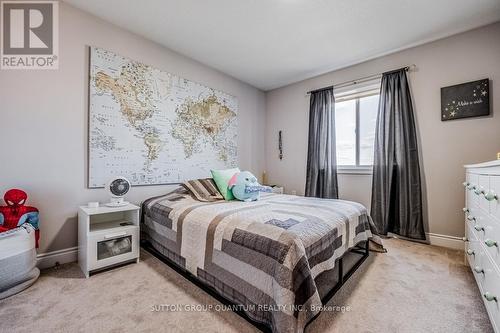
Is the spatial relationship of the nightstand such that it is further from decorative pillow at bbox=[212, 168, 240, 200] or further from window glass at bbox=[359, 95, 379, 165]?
window glass at bbox=[359, 95, 379, 165]

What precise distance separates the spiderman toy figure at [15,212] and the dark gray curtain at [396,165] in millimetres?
3756

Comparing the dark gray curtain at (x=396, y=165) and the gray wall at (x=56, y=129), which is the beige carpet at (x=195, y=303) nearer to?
the gray wall at (x=56, y=129)

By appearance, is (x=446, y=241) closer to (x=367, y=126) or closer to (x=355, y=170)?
(x=355, y=170)

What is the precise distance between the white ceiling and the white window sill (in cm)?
159

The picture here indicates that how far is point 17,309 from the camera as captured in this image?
136cm

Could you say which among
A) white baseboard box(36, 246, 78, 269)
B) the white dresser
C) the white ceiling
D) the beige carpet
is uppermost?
the white ceiling

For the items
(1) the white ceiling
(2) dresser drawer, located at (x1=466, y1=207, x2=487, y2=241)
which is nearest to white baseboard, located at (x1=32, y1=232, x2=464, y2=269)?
(2) dresser drawer, located at (x1=466, y1=207, x2=487, y2=241)

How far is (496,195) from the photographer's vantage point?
3.51ft

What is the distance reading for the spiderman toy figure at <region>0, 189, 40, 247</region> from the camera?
1677 mm

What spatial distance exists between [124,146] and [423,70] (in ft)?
12.3

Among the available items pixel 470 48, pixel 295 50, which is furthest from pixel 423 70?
pixel 295 50

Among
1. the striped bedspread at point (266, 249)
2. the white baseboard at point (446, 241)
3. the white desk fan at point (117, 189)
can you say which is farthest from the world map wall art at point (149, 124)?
the white baseboard at point (446, 241)

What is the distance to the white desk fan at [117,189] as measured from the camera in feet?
6.69

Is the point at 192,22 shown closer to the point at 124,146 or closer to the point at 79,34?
the point at 79,34
